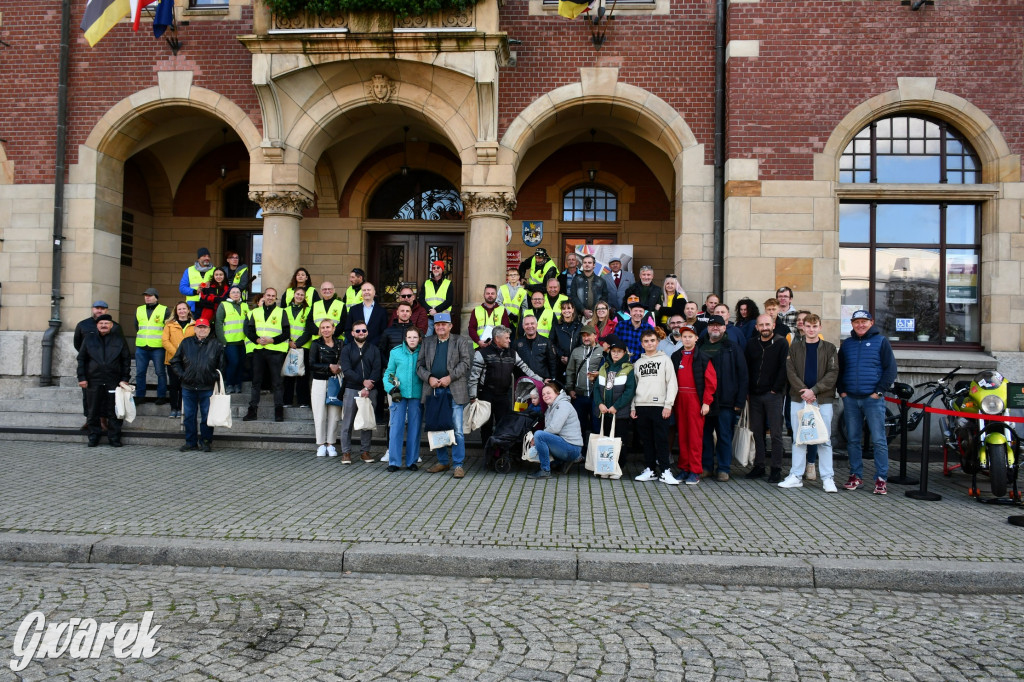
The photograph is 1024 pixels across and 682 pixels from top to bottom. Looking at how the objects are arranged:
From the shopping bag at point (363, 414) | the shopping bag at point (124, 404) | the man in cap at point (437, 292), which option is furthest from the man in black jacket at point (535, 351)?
the shopping bag at point (124, 404)

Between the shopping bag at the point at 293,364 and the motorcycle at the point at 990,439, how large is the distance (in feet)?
28.3

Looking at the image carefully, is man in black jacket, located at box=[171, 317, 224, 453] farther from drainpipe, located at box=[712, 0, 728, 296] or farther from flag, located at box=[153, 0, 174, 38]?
drainpipe, located at box=[712, 0, 728, 296]

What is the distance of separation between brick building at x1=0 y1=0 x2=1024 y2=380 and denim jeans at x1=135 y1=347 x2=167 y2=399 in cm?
248

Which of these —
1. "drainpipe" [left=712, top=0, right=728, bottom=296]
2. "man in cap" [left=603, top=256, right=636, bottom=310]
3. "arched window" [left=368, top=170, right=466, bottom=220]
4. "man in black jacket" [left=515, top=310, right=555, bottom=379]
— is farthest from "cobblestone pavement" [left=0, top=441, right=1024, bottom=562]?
"arched window" [left=368, top=170, right=466, bottom=220]

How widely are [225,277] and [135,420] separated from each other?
106 inches

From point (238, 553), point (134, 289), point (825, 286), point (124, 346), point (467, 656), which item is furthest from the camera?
point (134, 289)

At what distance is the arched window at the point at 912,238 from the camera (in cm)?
1212

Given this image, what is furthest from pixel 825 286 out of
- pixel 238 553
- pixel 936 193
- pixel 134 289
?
pixel 134 289

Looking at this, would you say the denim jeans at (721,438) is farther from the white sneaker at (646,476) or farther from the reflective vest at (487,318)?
the reflective vest at (487,318)

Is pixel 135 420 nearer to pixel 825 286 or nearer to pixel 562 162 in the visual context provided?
pixel 562 162

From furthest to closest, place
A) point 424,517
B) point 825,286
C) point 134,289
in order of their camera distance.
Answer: point 134,289, point 825,286, point 424,517

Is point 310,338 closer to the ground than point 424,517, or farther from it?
farther from it

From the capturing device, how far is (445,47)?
11.9m

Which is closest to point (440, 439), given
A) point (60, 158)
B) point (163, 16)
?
point (163, 16)
